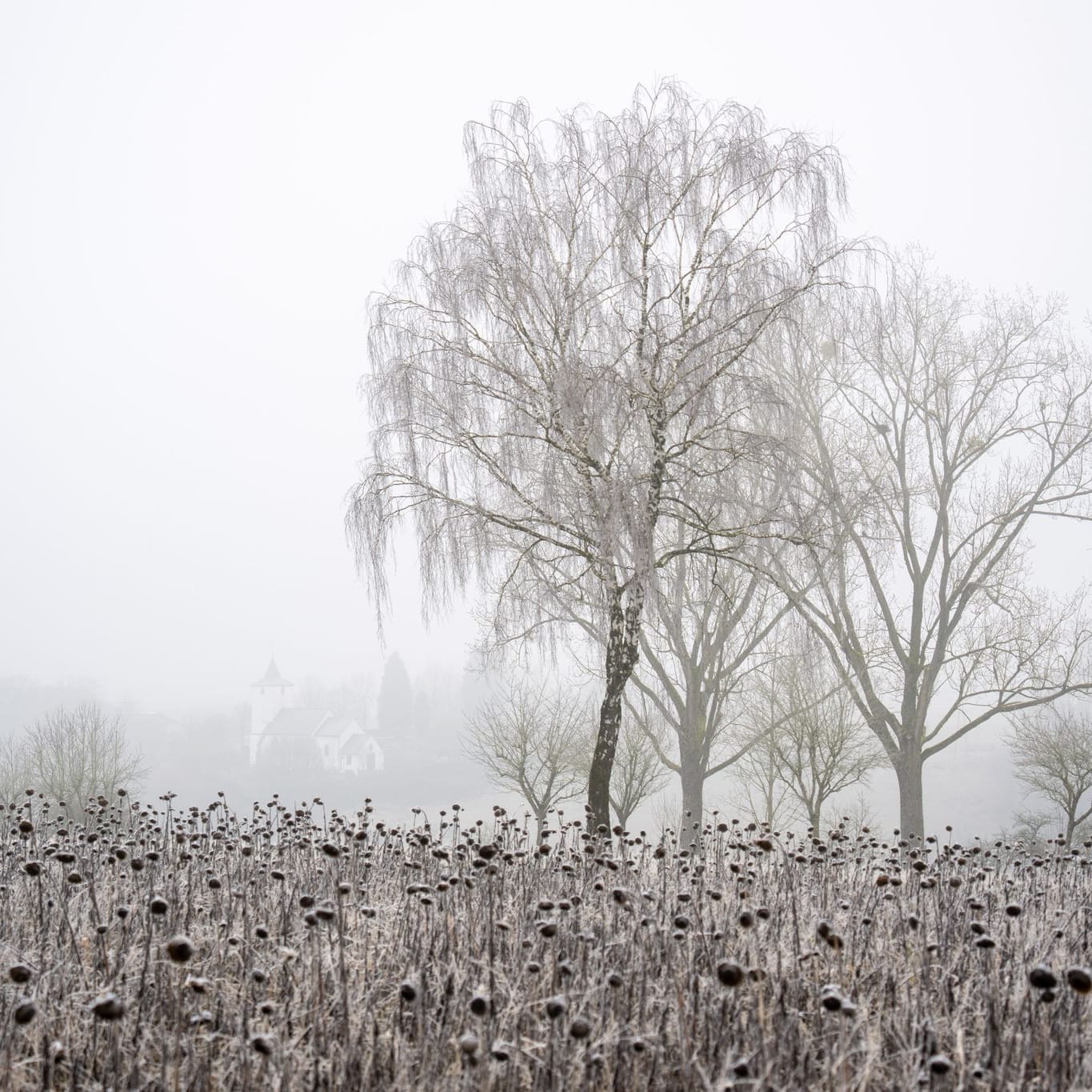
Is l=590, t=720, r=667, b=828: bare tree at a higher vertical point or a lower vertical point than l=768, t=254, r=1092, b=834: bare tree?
lower

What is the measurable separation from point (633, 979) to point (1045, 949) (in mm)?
2199

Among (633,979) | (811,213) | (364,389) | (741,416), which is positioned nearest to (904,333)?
(811,213)

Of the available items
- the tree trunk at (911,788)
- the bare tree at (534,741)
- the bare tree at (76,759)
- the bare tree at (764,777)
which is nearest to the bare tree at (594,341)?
the tree trunk at (911,788)

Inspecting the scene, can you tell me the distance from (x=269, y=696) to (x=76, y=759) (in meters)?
80.7

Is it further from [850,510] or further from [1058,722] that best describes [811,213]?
[1058,722]

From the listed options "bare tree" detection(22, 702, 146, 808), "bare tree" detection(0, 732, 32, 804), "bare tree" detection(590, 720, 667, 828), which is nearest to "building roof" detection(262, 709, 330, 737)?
"bare tree" detection(0, 732, 32, 804)

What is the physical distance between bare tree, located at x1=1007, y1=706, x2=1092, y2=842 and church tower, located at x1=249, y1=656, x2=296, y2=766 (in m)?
89.5

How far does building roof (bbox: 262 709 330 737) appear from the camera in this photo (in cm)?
9576

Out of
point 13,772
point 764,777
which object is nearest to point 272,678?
point 13,772

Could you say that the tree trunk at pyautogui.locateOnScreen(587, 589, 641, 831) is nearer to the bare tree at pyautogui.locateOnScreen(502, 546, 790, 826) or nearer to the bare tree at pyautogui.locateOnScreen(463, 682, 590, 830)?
the bare tree at pyautogui.locateOnScreen(502, 546, 790, 826)

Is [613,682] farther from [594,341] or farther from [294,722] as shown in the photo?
[294,722]

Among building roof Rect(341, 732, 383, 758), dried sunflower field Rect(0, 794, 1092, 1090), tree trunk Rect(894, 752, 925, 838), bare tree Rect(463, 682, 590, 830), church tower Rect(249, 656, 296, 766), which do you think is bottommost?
dried sunflower field Rect(0, 794, 1092, 1090)

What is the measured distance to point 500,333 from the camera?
10.7 metres

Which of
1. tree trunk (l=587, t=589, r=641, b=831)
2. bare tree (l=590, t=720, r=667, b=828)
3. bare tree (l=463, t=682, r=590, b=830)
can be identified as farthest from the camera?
bare tree (l=463, t=682, r=590, b=830)
